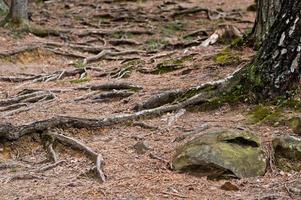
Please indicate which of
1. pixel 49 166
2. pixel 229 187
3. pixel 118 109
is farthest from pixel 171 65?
pixel 229 187

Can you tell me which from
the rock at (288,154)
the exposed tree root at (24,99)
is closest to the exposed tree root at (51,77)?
the exposed tree root at (24,99)

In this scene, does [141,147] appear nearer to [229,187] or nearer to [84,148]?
[84,148]

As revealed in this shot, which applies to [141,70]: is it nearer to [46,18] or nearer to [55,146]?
[55,146]

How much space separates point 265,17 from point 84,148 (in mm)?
4103

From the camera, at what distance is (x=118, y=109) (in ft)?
24.0

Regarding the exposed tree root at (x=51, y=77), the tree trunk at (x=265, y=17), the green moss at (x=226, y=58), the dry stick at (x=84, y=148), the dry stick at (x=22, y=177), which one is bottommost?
the exposed tree root at (x=51, y=77)

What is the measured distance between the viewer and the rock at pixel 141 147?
574 centimetres

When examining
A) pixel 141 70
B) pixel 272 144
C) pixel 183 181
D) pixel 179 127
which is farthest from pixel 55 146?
pixel 141 70

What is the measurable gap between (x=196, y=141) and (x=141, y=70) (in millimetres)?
4711

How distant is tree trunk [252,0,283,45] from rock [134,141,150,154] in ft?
11.5

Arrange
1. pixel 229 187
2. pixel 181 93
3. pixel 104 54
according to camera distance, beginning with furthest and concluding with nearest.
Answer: pixel 104 54 < pixel 181 93 < pixel 229 187

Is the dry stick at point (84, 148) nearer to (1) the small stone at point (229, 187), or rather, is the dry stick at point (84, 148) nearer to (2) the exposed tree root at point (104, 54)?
(1) the small stone at point (229, 187)

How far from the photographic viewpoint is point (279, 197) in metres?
4.57

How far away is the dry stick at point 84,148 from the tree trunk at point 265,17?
382 cm
